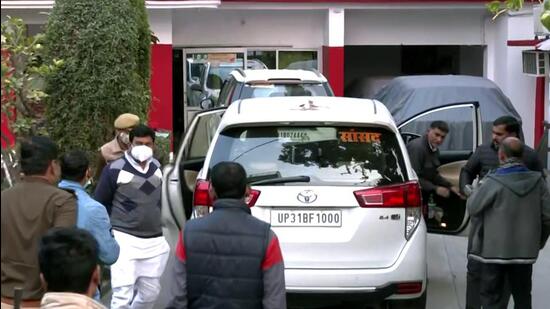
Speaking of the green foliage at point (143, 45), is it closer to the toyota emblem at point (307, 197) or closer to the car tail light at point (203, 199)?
the car tail light at point (203, 199)

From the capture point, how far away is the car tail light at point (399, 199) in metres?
5.76

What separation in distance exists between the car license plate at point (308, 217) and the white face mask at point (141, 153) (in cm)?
99

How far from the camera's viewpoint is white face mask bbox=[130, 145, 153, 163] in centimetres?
596

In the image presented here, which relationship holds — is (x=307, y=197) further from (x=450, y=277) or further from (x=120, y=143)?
(x=450, y=277)

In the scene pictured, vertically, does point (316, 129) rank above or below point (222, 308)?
above

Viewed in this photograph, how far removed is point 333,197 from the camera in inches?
225

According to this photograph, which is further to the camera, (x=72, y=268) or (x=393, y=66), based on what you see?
(x=393, y=66)

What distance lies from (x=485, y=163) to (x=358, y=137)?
4.26 feet

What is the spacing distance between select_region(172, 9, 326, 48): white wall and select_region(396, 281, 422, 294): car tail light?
461 inches

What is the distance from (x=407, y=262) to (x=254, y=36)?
1210cm

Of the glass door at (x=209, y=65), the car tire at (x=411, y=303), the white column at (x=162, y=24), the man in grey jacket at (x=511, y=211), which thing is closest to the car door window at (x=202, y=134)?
the car tire at (x=411, y=303)

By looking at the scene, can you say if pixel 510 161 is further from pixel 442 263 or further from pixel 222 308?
pixel 442 263

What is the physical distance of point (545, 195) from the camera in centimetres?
589

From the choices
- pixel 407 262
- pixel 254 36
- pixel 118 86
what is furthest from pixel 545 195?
pixel 254 36
